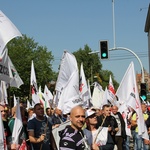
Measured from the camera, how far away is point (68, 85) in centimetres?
819

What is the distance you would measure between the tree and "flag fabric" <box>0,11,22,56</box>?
42.5 metres

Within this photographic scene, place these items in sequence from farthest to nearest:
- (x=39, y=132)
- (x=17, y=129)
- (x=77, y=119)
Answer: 1. (x=39, y=132)
2. (x=17, y=129)
3. (x=77, y=119)

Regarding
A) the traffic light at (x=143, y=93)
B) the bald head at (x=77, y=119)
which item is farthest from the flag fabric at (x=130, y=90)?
the traffic light at (x=143, y=93)

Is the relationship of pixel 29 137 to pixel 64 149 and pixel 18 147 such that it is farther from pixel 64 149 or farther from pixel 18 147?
pixel 64 149

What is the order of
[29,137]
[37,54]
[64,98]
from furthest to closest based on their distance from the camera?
[37,54], [64,98], [29,137]

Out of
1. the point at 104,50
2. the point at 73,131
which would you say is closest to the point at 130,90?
the point at 73,131

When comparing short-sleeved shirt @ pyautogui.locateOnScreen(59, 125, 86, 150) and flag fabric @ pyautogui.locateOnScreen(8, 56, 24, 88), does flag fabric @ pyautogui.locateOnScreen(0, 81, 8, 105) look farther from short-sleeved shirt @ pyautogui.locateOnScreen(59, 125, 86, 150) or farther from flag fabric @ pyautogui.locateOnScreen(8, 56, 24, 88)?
short-sleeved shirt @ pyautogui.locateOnScreen(59, 125, 86, 150)

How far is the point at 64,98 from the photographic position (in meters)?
7.95

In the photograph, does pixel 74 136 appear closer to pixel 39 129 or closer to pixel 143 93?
pixel 39 129

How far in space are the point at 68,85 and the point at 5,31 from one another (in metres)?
2.50

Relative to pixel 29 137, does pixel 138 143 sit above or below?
below

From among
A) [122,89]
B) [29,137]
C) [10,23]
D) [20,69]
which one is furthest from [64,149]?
[20,69]

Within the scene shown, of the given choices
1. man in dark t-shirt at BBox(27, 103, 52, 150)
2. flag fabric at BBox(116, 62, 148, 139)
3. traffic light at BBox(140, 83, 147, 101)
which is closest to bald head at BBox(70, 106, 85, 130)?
man in dark t-shirt at BBox(27, 103, 52, 150)

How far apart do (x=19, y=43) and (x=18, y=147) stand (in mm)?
53372
